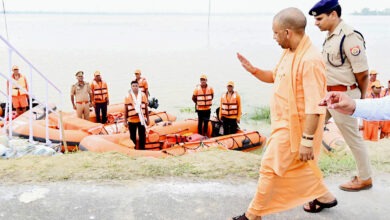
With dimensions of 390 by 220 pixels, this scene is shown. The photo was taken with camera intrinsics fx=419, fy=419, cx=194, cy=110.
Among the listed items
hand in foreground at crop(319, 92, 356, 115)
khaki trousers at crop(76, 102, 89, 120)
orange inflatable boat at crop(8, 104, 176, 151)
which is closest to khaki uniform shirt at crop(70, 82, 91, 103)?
khaki trousers at crop(76, 102, 89, 120)

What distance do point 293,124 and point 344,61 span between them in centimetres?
89

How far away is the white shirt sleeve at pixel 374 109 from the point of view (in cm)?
166

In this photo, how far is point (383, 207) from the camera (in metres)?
3.25

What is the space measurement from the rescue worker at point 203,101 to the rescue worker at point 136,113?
1.85 metres

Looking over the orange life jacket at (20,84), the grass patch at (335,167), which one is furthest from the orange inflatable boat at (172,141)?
the grass patch at (335,167)

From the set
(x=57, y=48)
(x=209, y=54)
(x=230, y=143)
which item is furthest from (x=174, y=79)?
(x=57, y=48)

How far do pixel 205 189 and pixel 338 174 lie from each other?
1310 millimetres

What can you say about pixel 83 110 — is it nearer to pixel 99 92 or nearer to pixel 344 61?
pixel 99 92

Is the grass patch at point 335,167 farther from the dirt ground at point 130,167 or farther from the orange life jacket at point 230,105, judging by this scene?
the orange life jacket at point 230,105

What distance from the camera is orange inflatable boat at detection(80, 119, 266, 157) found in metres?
7.21

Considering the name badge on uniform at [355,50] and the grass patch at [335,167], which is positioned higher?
the name badge on uniform at [355,50]

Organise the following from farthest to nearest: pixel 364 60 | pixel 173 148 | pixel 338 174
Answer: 1. pixel 173 148
2. pixel 338 174
3. pixel 364 60

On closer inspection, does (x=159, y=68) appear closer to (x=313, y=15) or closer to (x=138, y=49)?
(x=138, y=49)

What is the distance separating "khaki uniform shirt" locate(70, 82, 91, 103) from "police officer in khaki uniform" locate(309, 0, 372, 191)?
24.6 feet
